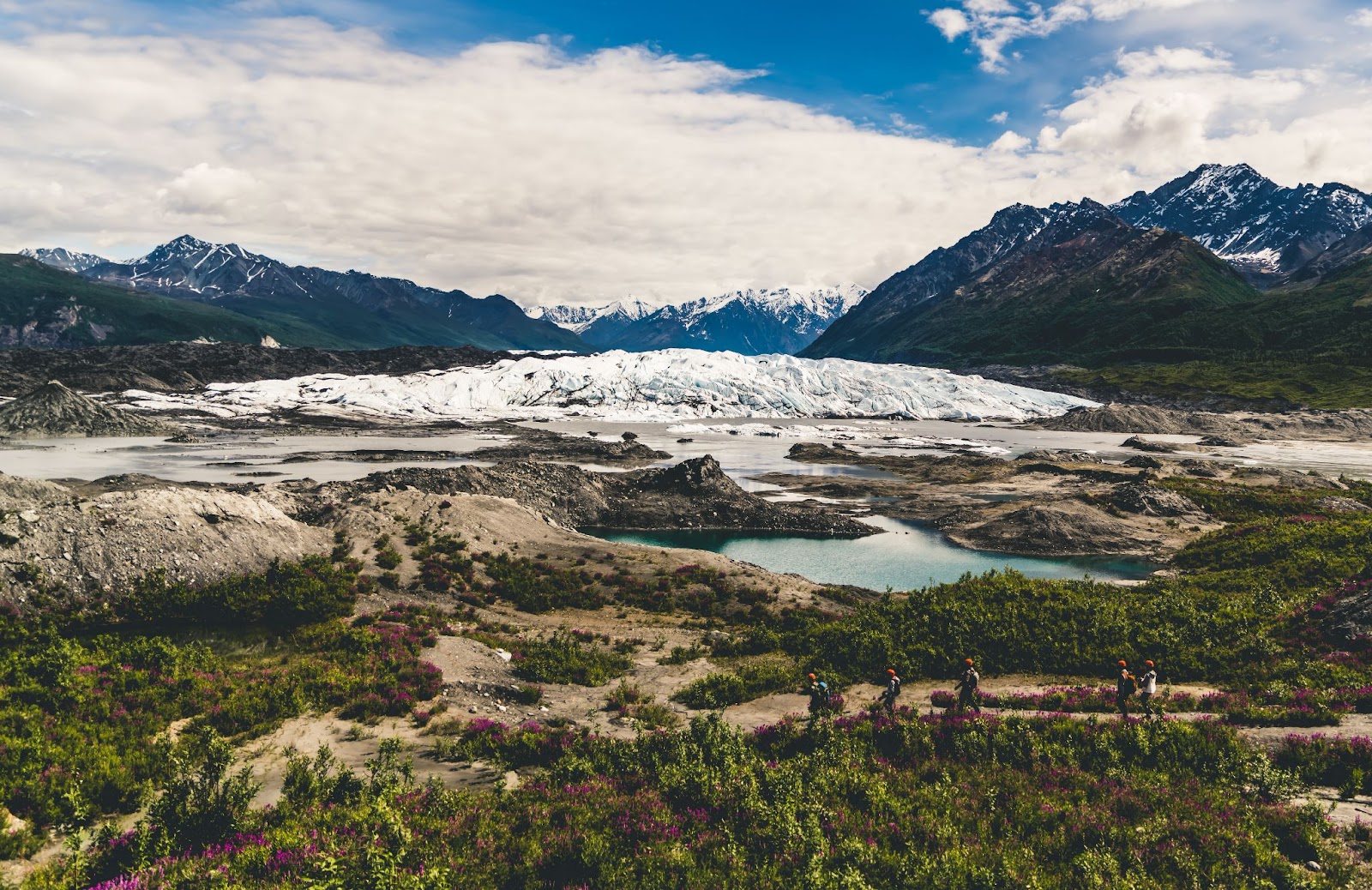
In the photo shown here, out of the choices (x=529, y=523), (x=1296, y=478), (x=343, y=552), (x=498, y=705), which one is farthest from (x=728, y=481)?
(x=1296, y=478)

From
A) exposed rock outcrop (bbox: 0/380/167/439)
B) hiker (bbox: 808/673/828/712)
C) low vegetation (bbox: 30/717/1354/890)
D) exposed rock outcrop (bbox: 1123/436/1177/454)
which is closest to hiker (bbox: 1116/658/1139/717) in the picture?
low vegetation (bbox: 30/717/1354/890)

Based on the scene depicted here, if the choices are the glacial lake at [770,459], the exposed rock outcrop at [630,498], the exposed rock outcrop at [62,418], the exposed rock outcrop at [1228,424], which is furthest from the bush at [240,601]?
the exposed rock outcrop at [1228,424]

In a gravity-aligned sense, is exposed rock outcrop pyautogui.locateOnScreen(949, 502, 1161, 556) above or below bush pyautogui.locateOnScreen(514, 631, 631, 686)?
above

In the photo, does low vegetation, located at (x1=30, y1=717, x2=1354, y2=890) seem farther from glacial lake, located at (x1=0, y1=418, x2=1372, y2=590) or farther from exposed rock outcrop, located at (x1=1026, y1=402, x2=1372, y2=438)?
exposed rock outcrop, located at (x1=1026, y1=402, x2=1372, y2=438)

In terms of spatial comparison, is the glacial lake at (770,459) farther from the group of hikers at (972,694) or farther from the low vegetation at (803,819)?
the low vegetation at (803,819)

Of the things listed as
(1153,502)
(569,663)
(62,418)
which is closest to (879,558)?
(1153,502)

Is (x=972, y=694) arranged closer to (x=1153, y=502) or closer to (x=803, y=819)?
(x=803, y=819)

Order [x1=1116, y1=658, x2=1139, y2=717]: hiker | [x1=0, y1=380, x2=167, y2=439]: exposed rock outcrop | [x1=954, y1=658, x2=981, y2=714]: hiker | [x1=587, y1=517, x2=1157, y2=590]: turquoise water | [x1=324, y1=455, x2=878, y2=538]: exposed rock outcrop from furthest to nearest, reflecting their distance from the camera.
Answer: [x1=0, y1=380, x2=167, y2=439]: exposed rock outcrop < [x1=324, y1=455, x2=878, y2=538]: exposed rock outcrop < [x1=587, y1=517, x2=1157, y2=590]: turquoise water < [x1=954, y1=658, x2=981, y2=714]: hiker < [x1=1116, y1=658, x2=1139, y2=717]: hiker

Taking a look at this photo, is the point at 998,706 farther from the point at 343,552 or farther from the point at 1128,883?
the point at 343,552
